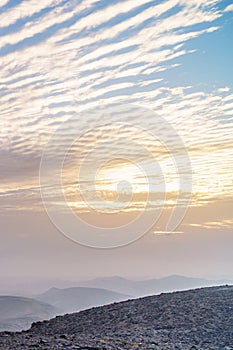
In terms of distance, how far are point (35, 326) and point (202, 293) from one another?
10726 millimetres

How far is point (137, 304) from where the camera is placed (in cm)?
2739

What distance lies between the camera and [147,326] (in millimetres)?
21906

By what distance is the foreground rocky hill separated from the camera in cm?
1756

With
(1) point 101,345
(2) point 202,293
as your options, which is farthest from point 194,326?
(2) point 202,293

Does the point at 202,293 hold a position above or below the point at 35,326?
above

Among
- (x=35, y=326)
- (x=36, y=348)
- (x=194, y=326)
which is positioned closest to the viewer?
(x=36, y=348)

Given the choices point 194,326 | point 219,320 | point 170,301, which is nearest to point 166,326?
point 194,326

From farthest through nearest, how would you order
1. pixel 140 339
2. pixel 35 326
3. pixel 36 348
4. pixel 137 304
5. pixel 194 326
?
pixel 137 304 → pixel 35 326 → pixel 194 326 → pixel 140 339 → pixel 36 348

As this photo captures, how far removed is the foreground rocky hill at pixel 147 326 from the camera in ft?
57.6

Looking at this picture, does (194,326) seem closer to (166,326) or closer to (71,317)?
(166,326)

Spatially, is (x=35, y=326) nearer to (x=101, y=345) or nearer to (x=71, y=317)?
(x=71, y=317)

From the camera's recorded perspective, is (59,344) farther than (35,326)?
No

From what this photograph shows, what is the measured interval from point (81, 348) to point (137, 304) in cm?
1144

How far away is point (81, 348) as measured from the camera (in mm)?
16344
